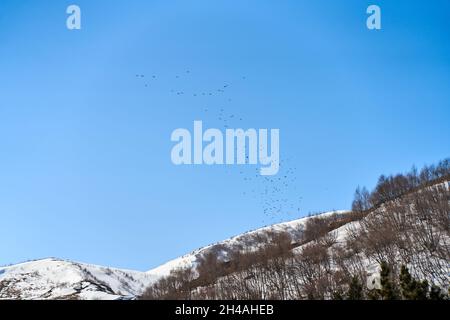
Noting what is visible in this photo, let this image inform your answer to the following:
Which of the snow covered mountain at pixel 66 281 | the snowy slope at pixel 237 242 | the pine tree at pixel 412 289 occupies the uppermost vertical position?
the snowy slope at pixel 237 242

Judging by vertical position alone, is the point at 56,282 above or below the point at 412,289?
below

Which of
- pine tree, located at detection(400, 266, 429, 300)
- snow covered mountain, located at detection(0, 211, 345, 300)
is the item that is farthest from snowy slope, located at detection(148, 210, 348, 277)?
pine tree, located at detection(400, 266, 429, 300)

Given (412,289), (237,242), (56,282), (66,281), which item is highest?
(237,242)

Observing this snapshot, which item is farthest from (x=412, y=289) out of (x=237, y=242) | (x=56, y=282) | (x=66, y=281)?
(x=237, y=242)

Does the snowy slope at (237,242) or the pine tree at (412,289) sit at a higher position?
the snowy slope at (237,242)

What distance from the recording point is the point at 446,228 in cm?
5722

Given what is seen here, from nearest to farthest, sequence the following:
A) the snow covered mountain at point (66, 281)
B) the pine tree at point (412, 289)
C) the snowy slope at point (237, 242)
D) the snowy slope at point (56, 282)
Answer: the pine tree at point (412, 289), the snowy slope at point (56, 282), the snow covered mountain at point (66, 281), the snowy slope at point (237, 242)

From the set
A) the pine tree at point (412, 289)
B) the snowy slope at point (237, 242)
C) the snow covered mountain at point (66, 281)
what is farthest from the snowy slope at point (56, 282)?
the pine tree at point (412, 289)

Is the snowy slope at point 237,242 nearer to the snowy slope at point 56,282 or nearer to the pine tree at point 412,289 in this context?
the snowy slope at point 56,282

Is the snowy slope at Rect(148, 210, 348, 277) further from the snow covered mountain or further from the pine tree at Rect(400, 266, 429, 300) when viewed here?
the pine tree at Rect(400, 266, 429, 300)

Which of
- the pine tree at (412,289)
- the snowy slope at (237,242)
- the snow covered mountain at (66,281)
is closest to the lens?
the pine tree at (412,289)

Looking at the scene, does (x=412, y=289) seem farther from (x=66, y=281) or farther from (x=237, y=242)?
(x=237, y=242)
